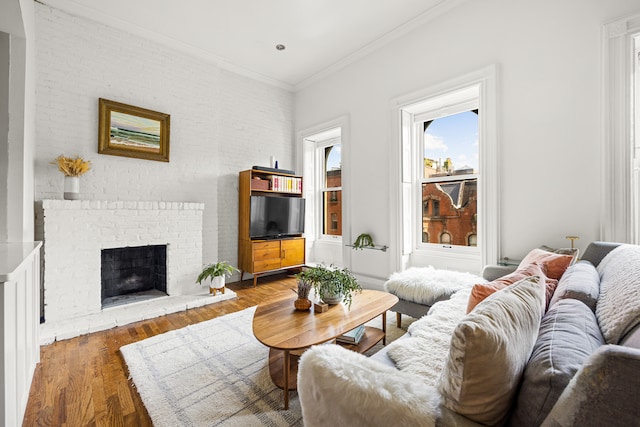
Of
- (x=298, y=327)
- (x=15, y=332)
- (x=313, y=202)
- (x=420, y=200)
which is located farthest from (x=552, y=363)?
(x=313, y=202)

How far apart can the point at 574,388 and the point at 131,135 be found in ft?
13.7

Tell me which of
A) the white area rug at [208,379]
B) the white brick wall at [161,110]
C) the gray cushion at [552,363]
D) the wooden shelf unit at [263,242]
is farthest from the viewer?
the wooden shelf unit at [263,242]

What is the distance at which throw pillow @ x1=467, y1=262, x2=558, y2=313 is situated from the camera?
4.28 ft

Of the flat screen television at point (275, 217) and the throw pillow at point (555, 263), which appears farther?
the flat screen television at point (275, 217)

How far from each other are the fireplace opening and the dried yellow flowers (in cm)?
91

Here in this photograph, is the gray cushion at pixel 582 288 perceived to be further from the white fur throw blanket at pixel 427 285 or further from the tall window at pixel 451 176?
the tall window at pixel 451 176

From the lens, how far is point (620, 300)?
0.95m

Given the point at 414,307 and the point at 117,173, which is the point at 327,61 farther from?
the point at 414,307

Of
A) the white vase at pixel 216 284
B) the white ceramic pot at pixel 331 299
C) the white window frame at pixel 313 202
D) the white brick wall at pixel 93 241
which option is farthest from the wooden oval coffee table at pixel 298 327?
the white window frame at pixel 313 202

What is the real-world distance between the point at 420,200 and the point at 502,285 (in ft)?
7.64

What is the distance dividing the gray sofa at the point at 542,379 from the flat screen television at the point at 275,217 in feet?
10.7

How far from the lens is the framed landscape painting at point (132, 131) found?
321 centimetres

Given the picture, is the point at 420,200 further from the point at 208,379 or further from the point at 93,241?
the point at 93,241

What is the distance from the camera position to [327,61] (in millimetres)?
4227
